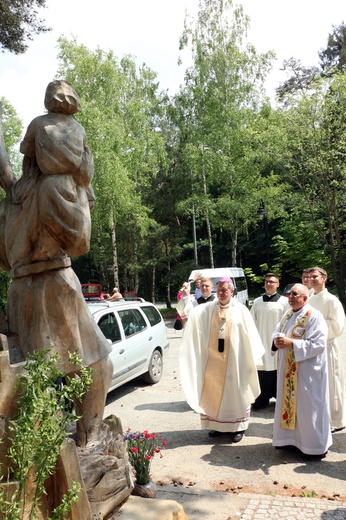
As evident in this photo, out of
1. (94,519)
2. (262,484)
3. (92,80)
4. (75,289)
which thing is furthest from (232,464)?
(92,80)

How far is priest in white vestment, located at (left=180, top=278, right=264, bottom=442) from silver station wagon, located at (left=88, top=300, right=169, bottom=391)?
1984mm

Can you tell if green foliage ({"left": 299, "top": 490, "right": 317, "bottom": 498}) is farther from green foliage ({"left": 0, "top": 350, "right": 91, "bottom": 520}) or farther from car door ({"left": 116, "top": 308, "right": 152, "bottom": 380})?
car door ({"left": 116, "top": 308, "right": 152, "bottom": 380})

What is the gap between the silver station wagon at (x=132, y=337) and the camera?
881cm

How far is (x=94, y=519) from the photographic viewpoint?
10.3ft

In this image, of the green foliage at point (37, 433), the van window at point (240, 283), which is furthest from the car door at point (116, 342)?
the van window at point (240, 283)

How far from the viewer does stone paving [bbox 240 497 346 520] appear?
4235 millimetres

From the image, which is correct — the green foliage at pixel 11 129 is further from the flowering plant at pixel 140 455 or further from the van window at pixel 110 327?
the flowering plant at pixel 140 455

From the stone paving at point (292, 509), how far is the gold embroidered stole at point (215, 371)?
6.69 feet

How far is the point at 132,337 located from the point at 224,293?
9.92 ft

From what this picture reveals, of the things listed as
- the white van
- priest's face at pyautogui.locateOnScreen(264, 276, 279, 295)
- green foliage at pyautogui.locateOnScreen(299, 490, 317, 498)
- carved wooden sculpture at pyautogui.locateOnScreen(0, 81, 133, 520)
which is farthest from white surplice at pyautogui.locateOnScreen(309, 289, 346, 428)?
the white van

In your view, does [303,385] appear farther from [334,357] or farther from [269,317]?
[269,317]

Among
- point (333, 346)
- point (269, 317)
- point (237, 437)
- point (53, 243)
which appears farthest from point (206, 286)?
point (53, 243)

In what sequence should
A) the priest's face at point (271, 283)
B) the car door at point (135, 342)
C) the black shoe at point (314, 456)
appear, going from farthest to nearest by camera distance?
the car door at point (135, 342), the priest's face at point (271, 283), the black shoe at point (314, 456)

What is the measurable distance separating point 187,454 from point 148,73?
28072 mm
